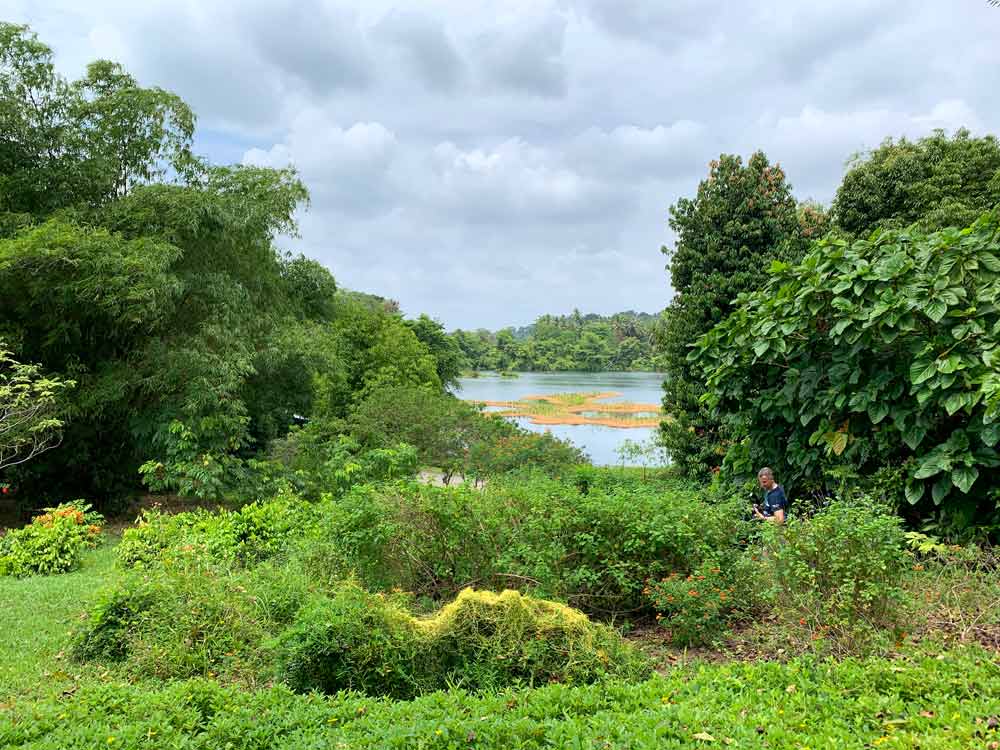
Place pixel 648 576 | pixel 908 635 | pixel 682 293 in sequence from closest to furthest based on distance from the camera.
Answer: pixel 908 635
pixel 648 576
pixel 682 293

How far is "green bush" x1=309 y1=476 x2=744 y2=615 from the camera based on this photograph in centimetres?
398

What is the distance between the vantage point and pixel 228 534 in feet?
19.2

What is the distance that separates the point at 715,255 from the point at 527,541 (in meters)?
6.14

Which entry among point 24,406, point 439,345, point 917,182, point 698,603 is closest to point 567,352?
point 439,345

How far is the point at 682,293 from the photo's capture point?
910cm

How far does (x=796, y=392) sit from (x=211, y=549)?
5.29 metres

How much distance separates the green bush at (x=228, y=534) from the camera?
5.55m

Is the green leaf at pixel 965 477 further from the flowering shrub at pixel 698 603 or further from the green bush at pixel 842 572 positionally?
the flowering shrub at pixel 698 603

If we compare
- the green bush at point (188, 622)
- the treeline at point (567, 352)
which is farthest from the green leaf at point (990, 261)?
the treeline at point (567, 352)

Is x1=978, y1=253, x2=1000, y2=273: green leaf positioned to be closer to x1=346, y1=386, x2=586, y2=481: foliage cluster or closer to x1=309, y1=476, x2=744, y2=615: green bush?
x1=309, y1=476, x2=744, y2=615: green bush

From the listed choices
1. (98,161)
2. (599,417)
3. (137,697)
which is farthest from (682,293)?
(599,417)

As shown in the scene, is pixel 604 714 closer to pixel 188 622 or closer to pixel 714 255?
pixel 188 622

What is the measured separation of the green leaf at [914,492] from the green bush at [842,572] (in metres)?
0.94

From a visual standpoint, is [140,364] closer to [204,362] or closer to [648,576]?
[204,362]
